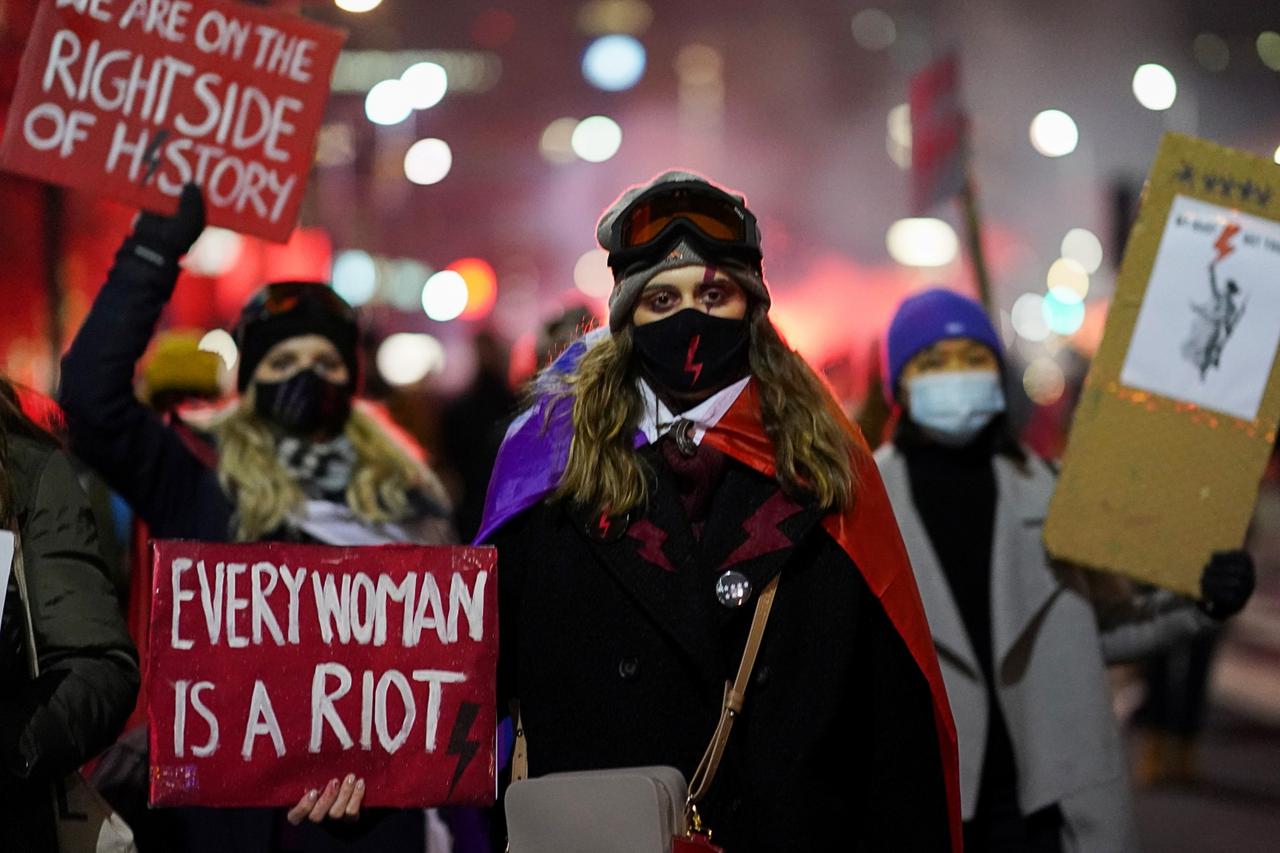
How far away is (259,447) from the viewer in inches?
197

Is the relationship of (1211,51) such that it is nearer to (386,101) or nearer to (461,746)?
(386,101)

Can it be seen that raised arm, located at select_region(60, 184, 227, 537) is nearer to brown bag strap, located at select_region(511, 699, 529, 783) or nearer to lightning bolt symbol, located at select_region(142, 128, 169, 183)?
lightning bolt symbol, located at select_region(142, 128, 169, 183)

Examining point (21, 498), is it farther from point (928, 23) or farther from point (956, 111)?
point (928, 23)

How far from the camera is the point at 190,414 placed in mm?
6711

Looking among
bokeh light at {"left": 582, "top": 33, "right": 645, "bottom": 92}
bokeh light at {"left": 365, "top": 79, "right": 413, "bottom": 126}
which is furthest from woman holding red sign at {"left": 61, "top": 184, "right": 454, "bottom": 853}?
bokeh light at {"left": 582, "top": 33, "right": 645, "bottom": 92}

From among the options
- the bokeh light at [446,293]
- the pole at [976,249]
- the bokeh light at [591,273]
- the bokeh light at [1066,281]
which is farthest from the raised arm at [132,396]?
the bokeh light at [591,273]

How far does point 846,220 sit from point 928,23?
468 cm

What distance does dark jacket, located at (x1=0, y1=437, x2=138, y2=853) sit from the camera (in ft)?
9.99

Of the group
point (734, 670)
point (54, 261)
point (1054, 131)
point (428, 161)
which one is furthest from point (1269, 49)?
point (428, 161)

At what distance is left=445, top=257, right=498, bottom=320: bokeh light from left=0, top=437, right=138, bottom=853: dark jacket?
139 ft

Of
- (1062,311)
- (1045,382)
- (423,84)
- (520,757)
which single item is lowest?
(520,757)

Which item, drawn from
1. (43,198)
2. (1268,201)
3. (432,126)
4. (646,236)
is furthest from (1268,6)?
(432,126)

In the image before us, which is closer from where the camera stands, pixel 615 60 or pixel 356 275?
pixel 615 60

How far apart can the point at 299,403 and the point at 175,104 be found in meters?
0.95
